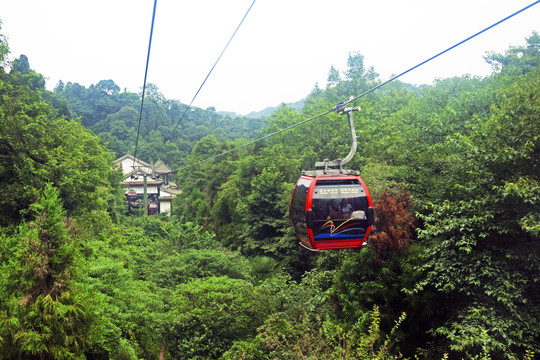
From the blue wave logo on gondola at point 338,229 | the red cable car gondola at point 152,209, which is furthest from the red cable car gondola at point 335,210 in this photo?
the red cable car gondola at point 152,209

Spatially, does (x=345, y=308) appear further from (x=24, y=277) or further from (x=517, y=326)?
(x=24, y=277)

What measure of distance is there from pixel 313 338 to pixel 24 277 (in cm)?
581

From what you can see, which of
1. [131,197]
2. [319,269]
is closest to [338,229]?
[319,269]

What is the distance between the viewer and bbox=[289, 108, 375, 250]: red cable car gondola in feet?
25.4

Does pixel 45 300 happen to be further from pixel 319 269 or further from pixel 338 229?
pixel 319 269

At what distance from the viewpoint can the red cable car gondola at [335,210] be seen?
25.4 feet

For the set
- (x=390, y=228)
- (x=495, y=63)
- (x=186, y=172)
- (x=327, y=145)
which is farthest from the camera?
(x=186, y=172)

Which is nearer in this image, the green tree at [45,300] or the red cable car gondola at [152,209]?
the green tree at [45,300]

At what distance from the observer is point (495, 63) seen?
28.2 meters

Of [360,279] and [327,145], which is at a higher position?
[327,145]

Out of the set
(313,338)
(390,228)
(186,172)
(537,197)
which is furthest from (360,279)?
(186,172)

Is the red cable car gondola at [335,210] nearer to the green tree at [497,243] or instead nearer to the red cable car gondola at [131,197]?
the green tree at [497,243]

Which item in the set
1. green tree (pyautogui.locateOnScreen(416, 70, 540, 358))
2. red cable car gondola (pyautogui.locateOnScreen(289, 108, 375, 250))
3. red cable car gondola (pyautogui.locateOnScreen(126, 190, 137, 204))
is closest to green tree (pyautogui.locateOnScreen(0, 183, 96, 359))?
red cable car gondola (pyautogui.locateOnScreen(289, 108, 375, 250))

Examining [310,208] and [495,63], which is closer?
[310,208]
